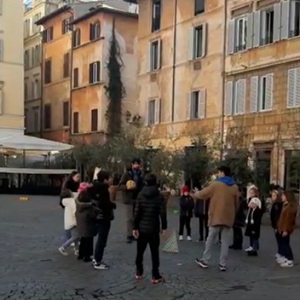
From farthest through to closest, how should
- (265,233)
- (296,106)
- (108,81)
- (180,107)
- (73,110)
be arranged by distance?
1. (73,110)
2. (108,81)
3. (180,107)
4. (296,106)
5. (265,233)

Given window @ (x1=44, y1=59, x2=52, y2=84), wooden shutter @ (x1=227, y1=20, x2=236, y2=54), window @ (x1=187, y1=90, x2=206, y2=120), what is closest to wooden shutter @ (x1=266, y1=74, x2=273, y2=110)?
wooden shutter @ (x1=227, y1=20, x2=236, y2=54)

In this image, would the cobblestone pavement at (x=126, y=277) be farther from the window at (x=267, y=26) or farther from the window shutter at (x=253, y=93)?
the window at (x=267, y=26)

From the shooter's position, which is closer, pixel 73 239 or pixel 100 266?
pixel 100 266

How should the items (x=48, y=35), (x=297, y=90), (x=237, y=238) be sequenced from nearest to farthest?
(x=237, y=238), (x=297, y=90), (x=48, y=35)

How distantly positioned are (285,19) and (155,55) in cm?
1124

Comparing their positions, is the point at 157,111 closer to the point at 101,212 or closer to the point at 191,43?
the point at 191,43

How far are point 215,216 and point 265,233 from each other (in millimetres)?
7947

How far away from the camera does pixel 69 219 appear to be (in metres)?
12.0

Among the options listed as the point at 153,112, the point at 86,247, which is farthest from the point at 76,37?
the point at 86,247

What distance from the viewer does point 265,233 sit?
17.9 m

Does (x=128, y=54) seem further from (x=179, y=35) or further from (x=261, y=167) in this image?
(x=261, y=167)

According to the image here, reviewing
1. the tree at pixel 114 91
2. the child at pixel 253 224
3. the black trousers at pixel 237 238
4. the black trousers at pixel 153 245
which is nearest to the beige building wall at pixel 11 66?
the tree at pixel 114 91

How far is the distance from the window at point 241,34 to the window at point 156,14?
7.76 meters

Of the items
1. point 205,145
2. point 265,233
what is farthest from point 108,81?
point 265,233
